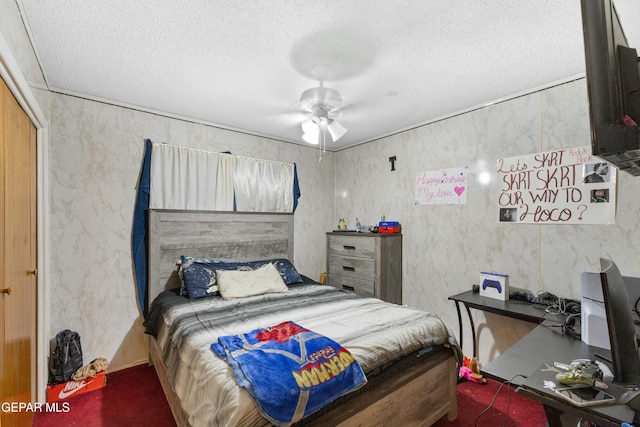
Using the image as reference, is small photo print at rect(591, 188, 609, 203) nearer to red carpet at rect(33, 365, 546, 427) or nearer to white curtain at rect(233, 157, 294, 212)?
red carpet at rect(33, 365, 546, 427)

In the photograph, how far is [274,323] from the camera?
1942mm

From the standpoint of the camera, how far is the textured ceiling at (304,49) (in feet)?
4.94

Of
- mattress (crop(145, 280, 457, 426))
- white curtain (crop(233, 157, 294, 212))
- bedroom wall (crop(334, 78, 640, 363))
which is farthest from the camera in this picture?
white curtain (crop(233, 157, 294, 212))

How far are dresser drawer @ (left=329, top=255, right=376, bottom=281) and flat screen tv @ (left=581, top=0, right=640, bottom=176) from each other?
2385 millimetres

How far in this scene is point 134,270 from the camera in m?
2.73

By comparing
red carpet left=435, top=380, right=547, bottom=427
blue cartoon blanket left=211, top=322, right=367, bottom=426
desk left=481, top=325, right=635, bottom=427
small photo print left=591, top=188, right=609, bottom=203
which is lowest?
red carpet left=435, top=380, right=547, bottom=427

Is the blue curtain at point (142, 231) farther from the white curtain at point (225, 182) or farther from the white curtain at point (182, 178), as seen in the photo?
the white curtain at point (225, 182)

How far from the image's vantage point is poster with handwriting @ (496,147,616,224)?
2.03 m

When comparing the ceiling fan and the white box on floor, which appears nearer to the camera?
the ceiling fan

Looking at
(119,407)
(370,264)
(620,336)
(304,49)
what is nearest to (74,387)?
(119,407)

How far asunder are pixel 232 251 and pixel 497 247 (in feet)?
8.59

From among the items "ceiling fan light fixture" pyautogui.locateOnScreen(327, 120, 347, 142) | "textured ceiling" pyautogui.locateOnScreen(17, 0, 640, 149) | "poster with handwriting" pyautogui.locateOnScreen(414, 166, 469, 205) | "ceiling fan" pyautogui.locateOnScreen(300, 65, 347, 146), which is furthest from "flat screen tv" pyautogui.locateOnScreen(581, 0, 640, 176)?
"poster with handwriting" pyautogui.locateOnScreen(414, 166, 469, 205)

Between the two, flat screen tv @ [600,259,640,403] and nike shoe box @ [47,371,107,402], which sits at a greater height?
flat screen tv @ [600,259,640,403]

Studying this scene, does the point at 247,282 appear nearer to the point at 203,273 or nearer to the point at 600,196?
the point at 203,273
